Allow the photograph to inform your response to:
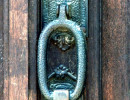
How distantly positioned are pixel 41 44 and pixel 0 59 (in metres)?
0.15

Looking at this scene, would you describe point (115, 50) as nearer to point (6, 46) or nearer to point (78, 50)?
point (78, 50)

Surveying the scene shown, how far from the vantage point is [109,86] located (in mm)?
908

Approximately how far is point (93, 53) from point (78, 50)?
0.18ft

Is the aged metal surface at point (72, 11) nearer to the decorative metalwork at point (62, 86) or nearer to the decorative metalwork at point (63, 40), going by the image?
the decorative metalwork at point (63, 40)

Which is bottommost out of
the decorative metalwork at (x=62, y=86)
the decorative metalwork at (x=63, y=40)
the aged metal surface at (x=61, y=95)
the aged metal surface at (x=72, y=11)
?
the aged metal surface at (x=61, y=95)

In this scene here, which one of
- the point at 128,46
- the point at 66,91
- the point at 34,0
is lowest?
the point at 66,91

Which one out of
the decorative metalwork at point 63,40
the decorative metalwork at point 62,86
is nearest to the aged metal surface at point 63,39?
the decorative metalwork at point 63,40

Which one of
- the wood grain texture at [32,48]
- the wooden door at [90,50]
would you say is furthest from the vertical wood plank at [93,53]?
the wood grain texture at [32,48]

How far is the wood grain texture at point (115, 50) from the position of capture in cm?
89

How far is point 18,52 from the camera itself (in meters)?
0.84

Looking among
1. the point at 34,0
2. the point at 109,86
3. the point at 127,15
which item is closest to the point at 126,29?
the point at 127,15

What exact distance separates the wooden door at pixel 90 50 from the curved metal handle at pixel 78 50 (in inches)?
0.9

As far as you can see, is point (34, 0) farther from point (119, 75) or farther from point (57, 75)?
point (119, 75)

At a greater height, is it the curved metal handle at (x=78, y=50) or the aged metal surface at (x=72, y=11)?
the aged metal surface at (x=72, y=11)
